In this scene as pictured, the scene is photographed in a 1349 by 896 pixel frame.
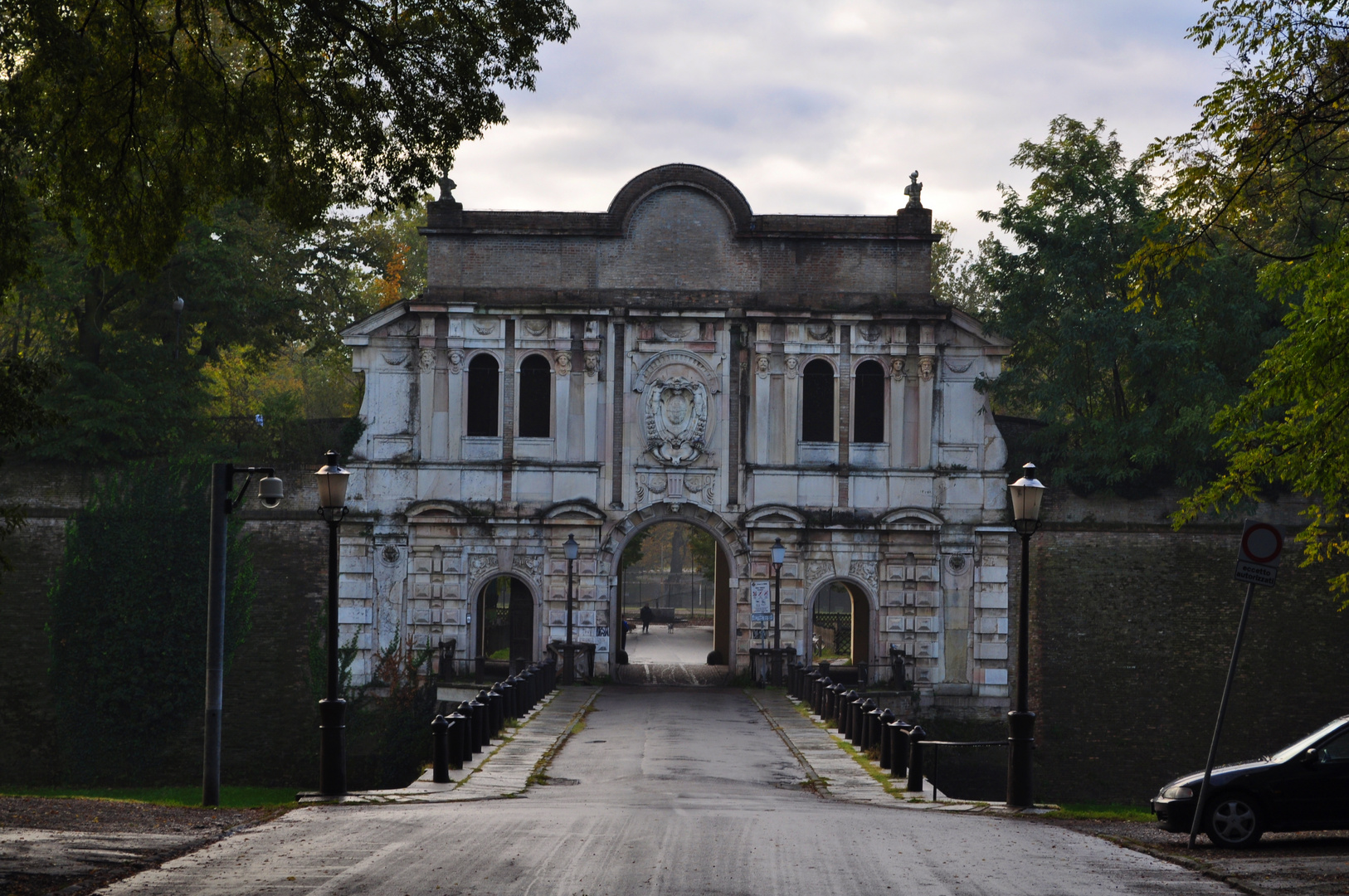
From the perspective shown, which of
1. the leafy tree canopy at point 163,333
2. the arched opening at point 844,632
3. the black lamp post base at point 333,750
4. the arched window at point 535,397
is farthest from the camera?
the arched opening at point 844,632

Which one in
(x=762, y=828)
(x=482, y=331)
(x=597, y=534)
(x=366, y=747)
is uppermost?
(x=482, y=331)

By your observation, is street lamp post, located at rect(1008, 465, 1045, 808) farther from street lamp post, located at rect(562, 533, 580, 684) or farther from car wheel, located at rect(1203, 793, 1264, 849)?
street lamp post, located at rect(562, 533, 580, 684)

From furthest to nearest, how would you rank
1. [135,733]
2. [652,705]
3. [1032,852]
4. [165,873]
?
[135,733] → [652,705] → [1032,852] → [165,873]

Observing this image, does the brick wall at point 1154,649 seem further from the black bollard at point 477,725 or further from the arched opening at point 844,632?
the black bollard at point 477,725

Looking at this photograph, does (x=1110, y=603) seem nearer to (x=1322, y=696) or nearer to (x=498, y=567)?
(x=1322, y=696)

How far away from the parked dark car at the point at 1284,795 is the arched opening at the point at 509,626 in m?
21.8

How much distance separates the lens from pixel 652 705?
28.0 meters

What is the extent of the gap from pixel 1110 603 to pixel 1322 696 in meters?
4.86

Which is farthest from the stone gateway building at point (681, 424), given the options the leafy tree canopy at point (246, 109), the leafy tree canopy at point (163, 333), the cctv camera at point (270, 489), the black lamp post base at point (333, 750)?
the leafy tree canopy at point (246, 109)

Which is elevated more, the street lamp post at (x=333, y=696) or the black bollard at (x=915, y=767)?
the street lamp post at (x=333, y=696)

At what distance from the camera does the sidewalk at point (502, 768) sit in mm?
15648

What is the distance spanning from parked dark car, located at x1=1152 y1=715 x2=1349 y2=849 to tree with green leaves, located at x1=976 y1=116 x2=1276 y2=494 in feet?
64.4

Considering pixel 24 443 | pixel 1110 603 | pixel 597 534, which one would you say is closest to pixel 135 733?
pixel 24 443

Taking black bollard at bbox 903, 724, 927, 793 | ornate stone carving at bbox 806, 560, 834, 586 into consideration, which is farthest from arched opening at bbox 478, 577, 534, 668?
black bollard at bbox 903, 724, 927, 793
